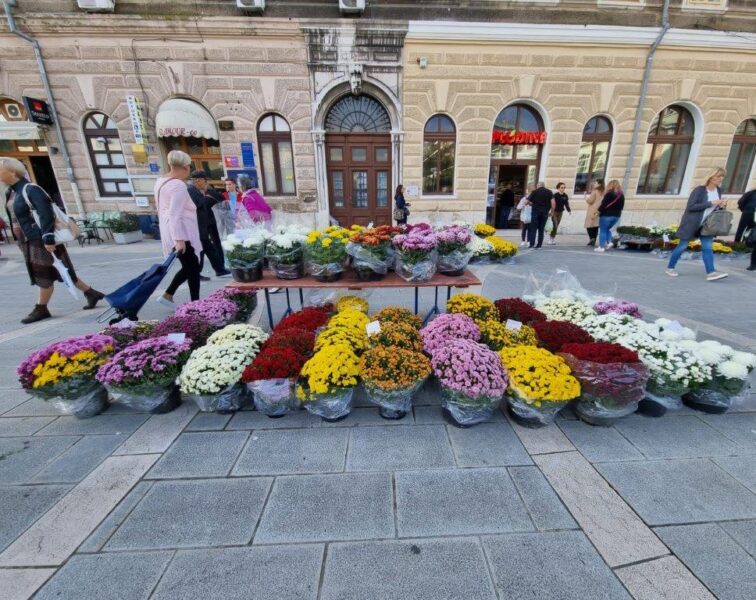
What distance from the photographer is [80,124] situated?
10523 millimetres

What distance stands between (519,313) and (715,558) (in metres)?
2.19

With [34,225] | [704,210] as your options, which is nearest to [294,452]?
[34,225]

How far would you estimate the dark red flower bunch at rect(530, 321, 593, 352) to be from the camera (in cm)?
281

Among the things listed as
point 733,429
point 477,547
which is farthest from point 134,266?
point 733,429

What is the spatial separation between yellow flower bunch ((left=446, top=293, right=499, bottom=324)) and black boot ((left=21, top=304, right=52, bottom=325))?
588 centimetres

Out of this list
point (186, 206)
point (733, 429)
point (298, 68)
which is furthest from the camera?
point (298, 68)

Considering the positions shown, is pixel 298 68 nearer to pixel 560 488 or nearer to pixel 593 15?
pixel 593 15

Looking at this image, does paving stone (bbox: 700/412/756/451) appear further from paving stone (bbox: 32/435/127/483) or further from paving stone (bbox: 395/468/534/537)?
paving stone (bbox: 32/435/127/483)

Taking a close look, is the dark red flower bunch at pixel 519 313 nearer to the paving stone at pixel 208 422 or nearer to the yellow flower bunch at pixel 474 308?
the yellow flower bunch at pixel 474 308

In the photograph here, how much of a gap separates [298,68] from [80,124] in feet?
24.2

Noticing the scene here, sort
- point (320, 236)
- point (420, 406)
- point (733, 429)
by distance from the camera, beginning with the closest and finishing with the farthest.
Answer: point (733, 429)
point (420, 406)
point (320, 236)

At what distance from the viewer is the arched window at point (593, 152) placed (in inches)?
454

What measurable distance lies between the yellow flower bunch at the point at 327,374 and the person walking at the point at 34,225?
14.2 feet

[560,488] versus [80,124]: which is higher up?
[80,124]
